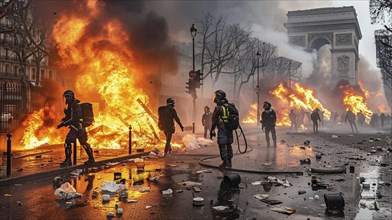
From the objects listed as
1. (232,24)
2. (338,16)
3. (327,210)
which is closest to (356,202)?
(327,210)

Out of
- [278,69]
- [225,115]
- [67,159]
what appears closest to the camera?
[67,159]

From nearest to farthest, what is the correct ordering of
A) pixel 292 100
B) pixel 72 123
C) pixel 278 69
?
1. pixel 72 123
2. pixel 292 100
3. pixel 278 69

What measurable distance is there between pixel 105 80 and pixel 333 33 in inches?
2424

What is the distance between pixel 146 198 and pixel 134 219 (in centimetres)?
118

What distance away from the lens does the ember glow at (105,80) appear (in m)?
14.9

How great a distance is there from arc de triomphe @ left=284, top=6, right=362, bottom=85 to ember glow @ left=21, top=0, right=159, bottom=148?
57874 mm

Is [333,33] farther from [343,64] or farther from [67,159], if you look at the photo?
[67,159]

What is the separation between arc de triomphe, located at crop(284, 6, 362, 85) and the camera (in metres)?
66.3

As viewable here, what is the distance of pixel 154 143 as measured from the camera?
15.3 meters

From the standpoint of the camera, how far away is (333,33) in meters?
67.7

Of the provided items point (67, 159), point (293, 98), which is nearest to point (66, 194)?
point (67, 159)

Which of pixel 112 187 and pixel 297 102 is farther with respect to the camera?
pixel 297 102

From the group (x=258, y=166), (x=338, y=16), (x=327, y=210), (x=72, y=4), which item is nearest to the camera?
(x=327, y=210)

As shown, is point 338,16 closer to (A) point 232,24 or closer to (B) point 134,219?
(A) point 232,24
